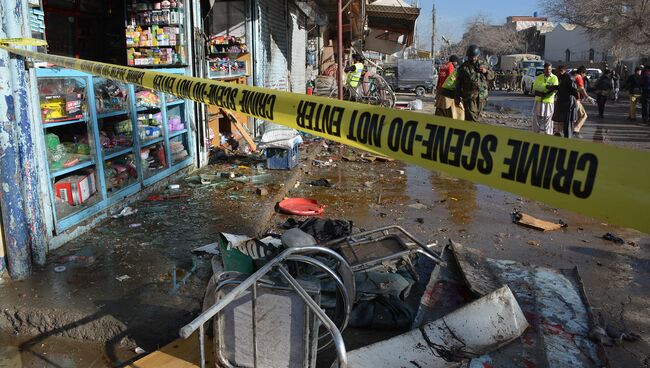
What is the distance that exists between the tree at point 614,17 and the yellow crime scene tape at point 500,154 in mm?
29683

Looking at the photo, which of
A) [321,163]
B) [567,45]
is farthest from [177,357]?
[567,45]

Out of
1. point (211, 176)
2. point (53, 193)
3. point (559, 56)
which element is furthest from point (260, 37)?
point (559, 56)

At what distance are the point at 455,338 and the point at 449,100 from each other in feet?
23.2

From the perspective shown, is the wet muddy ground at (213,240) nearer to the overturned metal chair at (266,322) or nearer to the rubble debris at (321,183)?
the rubble debris at (321,183)

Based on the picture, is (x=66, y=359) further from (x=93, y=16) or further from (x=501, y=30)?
(x=501, y=30)

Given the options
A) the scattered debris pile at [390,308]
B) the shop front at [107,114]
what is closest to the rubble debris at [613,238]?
the scattered debris pile at [390,308]

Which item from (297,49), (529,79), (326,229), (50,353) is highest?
(297,49)

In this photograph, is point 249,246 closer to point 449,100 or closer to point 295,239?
point 295,239

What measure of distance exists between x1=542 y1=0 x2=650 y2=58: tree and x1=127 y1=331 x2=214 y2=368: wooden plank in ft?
98.8

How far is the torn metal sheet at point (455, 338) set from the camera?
2.71m

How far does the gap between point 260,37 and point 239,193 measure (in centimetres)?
489

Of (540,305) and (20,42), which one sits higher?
(20,42)

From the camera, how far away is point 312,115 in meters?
2.44

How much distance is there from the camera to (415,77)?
30078mm
